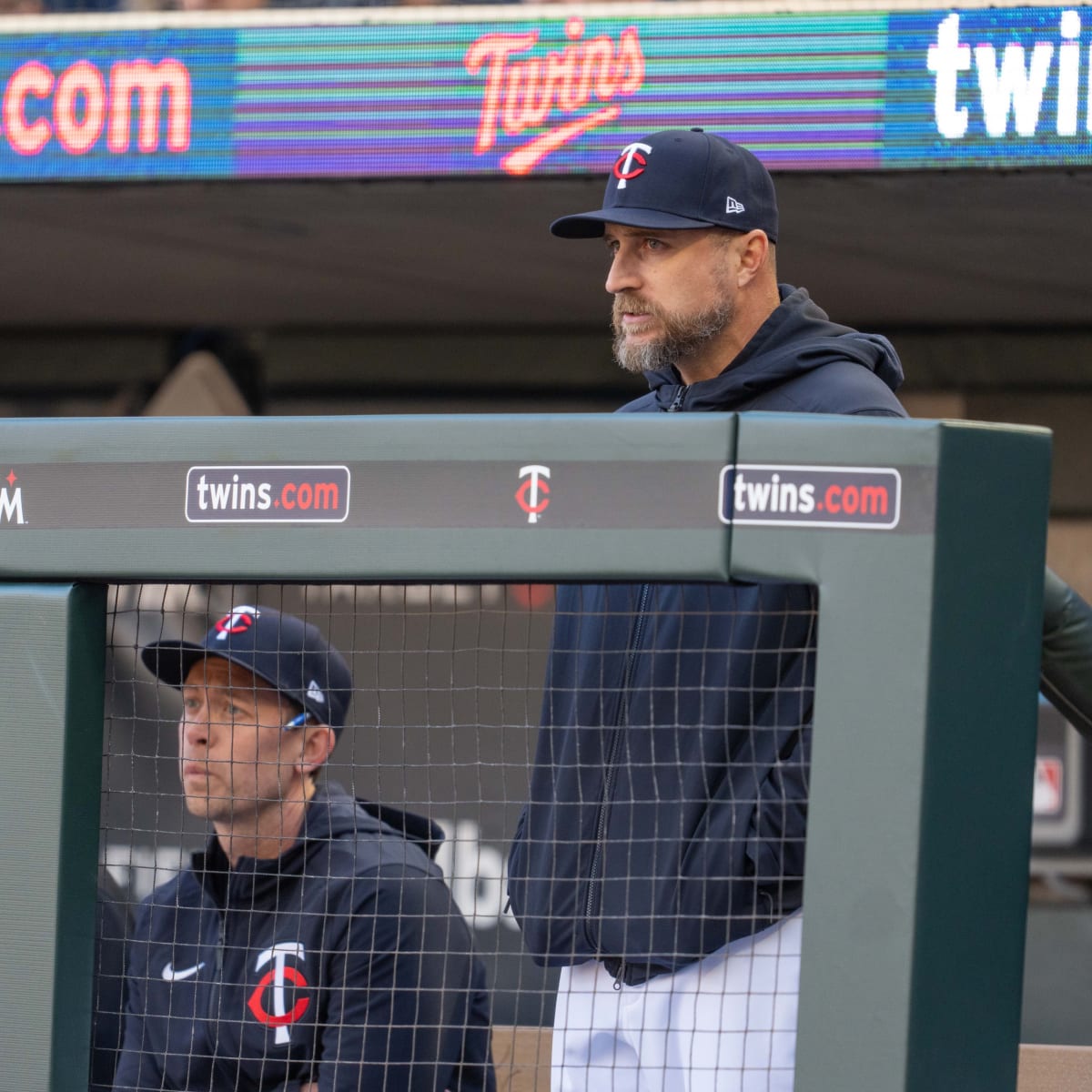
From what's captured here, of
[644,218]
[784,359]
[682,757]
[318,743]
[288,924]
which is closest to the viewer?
[682,757]

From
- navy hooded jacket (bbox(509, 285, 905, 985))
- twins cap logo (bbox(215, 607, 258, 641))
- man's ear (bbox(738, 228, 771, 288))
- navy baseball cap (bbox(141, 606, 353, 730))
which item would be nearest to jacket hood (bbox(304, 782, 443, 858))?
navy baseball cap (bbox(141, 606, 353, 730))

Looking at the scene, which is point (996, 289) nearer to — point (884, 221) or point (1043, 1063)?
point (884, 221)

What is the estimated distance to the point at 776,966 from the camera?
171cm

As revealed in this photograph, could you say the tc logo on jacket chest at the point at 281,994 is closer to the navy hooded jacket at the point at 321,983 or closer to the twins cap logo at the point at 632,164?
the navy hooded jacket at the point at 321,983

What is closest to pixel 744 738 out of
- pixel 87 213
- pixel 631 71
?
pixel 631 71

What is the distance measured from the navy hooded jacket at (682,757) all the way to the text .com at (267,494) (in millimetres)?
346

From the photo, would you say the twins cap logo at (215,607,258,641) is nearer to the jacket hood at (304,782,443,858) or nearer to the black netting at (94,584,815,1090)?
the black netting at (94,584,815,1090)

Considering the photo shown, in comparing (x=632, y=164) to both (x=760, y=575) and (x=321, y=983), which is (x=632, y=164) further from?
(x=321, y=983)

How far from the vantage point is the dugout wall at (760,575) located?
148cm

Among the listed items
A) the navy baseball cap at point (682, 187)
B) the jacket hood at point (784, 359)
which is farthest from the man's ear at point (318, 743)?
the navy baseball cap at point (682, 187)

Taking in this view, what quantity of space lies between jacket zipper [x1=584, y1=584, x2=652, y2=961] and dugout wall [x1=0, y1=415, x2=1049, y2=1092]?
0.29 meters

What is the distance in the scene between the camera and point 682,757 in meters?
1.78

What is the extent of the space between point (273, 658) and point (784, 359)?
1.10 meters

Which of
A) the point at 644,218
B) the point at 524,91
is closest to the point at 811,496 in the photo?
the point at 644,218
